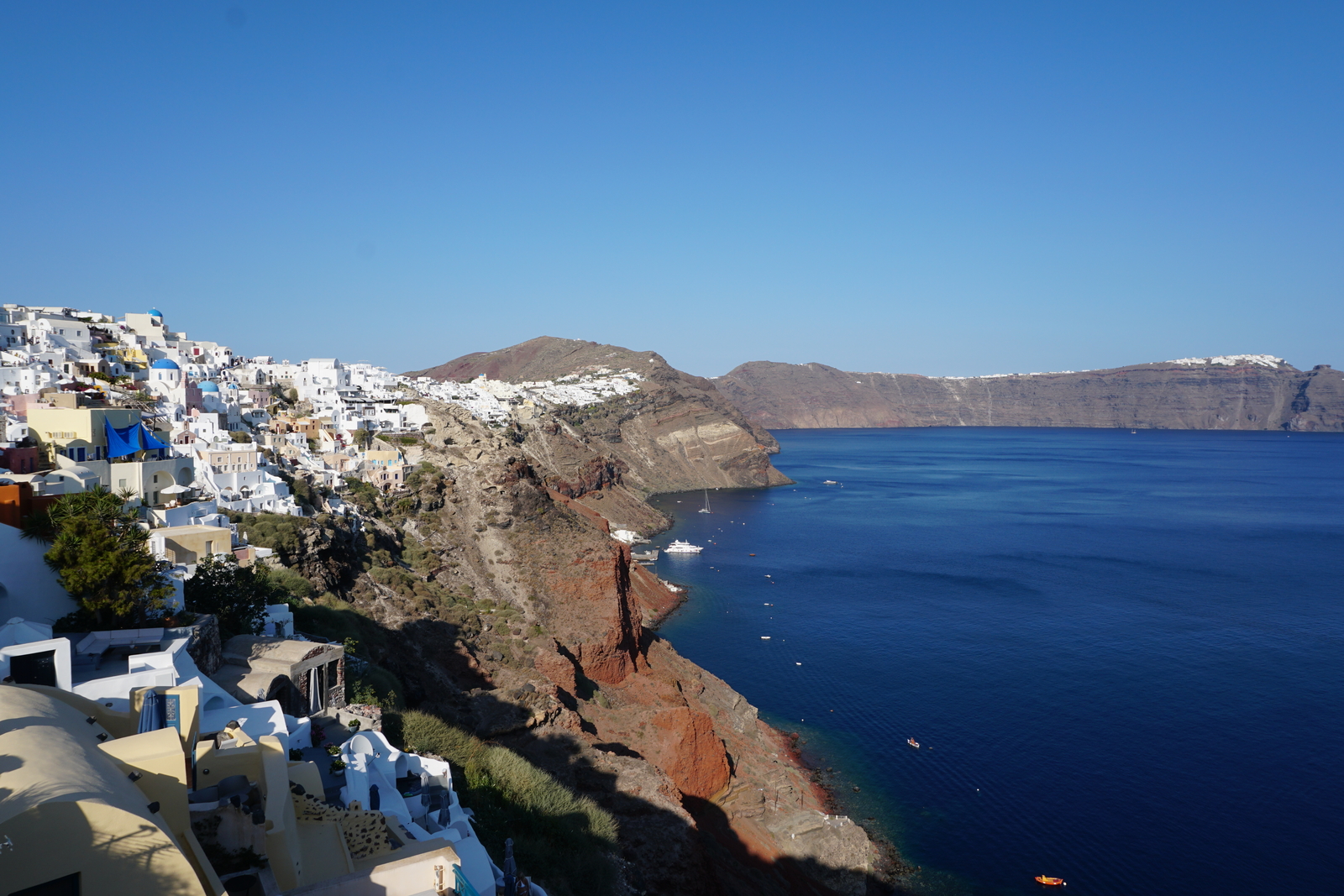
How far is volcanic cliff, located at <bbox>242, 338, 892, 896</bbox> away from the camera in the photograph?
20.8 metres

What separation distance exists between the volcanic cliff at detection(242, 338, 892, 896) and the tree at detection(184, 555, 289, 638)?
3849mm

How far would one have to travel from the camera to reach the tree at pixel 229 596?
54.7ft

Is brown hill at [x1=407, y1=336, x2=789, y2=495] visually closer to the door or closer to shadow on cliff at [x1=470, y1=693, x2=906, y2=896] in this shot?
shadow on cliff at [x1=470, y1=693, x2=906, y2=896]

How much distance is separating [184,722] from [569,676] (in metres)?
18.4

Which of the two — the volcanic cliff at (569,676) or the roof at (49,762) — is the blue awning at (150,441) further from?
the roof at (49,762)

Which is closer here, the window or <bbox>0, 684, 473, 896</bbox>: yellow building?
the window

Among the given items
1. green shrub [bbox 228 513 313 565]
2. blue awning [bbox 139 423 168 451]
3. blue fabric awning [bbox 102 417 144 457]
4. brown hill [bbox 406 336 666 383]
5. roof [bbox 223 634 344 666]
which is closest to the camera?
roof [bbox 223 634 344 666]

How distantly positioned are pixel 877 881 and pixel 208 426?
108 ft

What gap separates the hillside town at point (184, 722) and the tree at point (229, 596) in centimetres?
24

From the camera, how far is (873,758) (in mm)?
32000

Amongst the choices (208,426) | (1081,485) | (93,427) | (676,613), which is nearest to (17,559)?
(93,427)

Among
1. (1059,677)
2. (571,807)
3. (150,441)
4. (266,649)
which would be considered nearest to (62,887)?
(266,649)

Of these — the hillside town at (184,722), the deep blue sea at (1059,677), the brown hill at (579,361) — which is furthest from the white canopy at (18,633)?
the brown hill at (579,361)

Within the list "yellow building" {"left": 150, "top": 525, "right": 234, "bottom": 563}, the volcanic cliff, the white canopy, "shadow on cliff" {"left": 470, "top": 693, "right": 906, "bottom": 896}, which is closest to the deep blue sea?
"shadow on cliff" {"left": 470, "top": 693, "right": 906, "bottom": 896}
